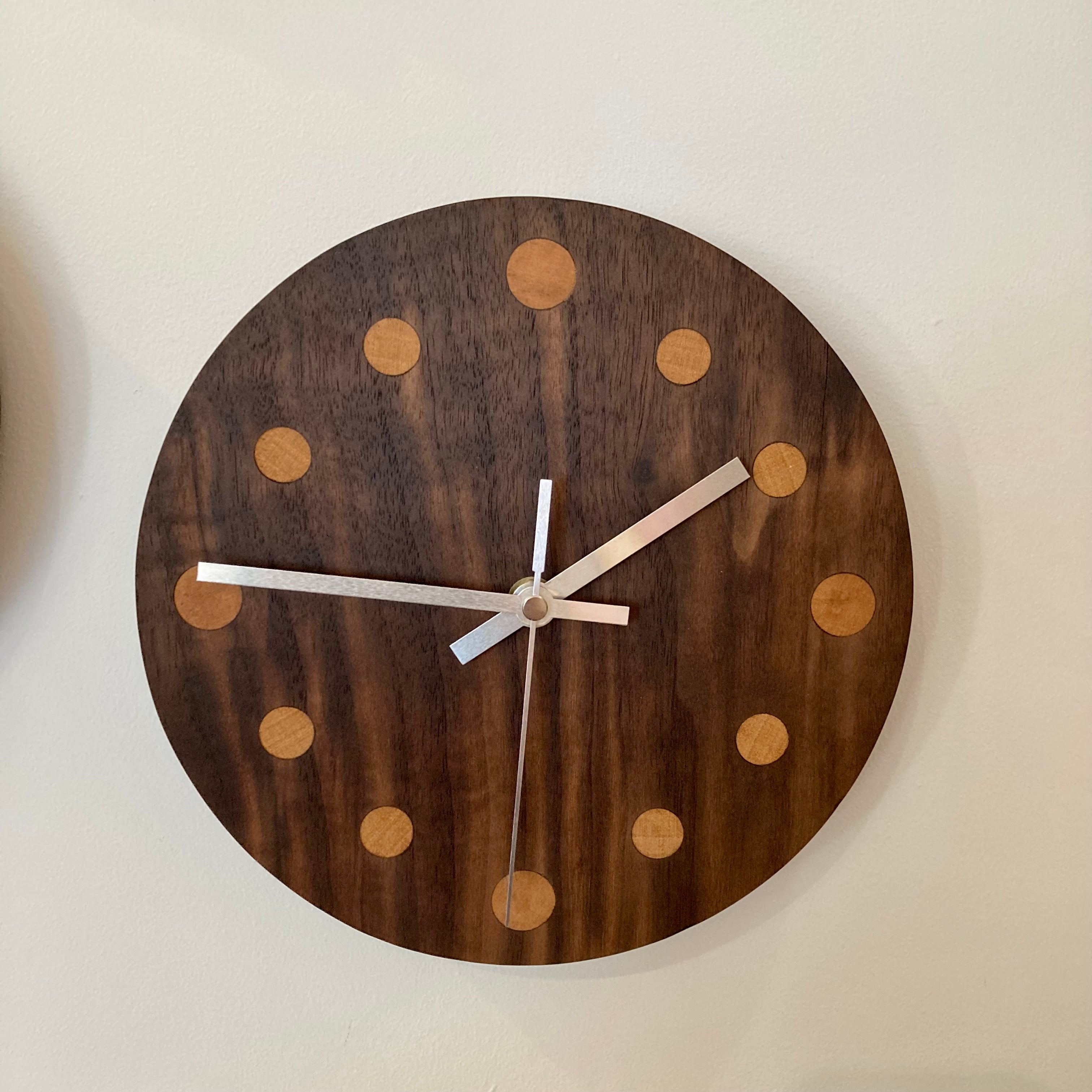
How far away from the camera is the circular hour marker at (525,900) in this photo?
78 cm

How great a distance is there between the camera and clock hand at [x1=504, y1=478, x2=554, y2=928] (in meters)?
0.73

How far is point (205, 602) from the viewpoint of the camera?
2.44 ft

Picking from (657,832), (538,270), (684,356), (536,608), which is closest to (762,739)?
(657,832)

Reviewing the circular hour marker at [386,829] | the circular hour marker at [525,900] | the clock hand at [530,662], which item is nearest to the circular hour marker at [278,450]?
the clock hand at [530,662]

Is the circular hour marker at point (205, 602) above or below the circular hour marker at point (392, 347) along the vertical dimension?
below

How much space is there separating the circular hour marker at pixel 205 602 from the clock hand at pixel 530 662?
25cm

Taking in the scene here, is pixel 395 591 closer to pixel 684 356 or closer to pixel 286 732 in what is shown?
pixel 286 732

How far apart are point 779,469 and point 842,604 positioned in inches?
5.2

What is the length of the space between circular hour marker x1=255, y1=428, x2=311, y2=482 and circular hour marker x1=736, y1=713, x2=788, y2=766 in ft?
1.49

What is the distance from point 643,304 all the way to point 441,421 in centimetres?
20

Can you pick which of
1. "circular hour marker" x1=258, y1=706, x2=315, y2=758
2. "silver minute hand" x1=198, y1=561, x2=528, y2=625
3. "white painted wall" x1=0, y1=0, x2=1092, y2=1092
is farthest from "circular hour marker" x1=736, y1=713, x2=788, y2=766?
"circular hour marker" x1=258, y1=706, x2=315, y2=758

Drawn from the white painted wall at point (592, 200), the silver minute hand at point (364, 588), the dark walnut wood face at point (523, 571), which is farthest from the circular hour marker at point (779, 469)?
the silver minute hand at point (364, 588)

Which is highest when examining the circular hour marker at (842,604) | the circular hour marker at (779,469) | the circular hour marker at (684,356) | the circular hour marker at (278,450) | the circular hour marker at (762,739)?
the circular hour marker at (684,356)

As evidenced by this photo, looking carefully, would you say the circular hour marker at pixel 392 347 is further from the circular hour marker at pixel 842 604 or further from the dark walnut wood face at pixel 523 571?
the circular hour marker at pixel 842 604
